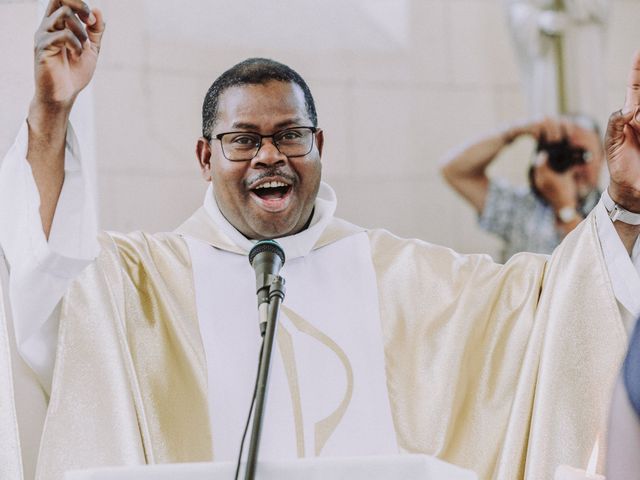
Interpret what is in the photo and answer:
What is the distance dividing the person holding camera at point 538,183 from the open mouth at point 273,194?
3.83 metres

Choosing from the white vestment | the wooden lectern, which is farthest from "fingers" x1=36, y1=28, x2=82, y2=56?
the white vestment

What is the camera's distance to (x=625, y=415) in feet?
4.59

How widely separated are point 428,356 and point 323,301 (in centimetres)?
37

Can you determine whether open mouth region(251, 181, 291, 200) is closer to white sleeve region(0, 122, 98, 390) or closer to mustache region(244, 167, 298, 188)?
mustache region(244, 167, 298, 188)

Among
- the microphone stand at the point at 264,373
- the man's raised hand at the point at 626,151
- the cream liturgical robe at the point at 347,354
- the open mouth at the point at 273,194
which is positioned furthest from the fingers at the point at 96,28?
the man's raised hand at the point at 626,151

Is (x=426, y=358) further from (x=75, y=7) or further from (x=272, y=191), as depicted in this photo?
(x=75, y=7)

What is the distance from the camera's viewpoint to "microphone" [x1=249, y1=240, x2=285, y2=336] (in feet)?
7.84

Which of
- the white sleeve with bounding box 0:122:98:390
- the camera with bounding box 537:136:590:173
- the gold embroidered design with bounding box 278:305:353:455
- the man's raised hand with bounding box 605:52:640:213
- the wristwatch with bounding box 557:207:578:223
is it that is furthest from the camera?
the camera with bounding box 537:136:590:173

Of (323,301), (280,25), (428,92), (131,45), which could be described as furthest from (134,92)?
(323,301)

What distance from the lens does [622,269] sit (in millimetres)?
3178

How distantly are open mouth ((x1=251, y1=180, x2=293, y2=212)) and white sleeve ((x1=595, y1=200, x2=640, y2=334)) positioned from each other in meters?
0.91

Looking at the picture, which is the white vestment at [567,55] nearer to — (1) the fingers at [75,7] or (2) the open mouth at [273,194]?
(2) the open mouth at [273,194]

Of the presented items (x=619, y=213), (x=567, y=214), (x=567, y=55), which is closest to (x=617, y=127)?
(x=619, y=213)

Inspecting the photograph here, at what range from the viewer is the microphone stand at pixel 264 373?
6.94 ft
